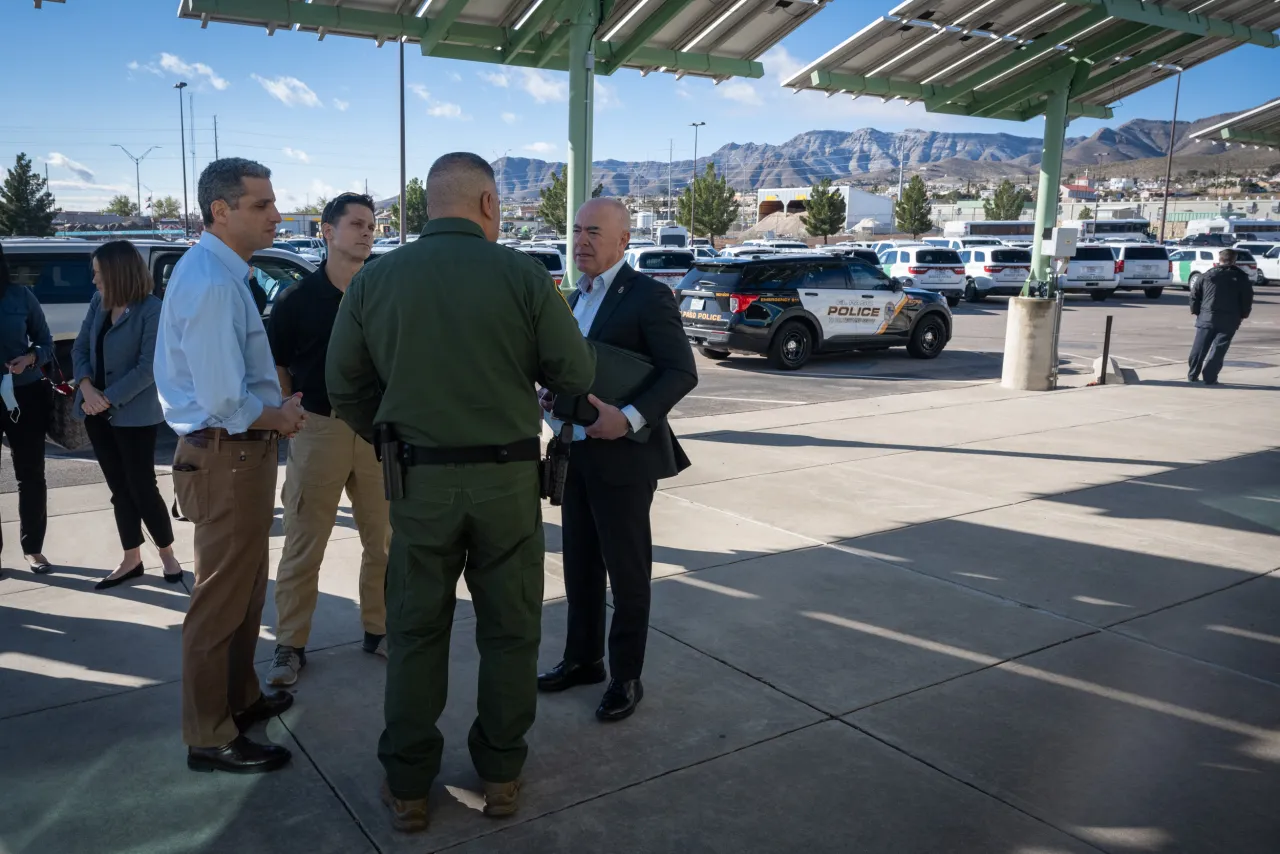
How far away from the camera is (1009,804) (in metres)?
3.13

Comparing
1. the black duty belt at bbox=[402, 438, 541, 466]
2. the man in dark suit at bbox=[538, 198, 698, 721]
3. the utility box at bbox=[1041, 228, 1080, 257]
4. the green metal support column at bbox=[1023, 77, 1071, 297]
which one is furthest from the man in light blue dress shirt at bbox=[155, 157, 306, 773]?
the green metal support column at bbox=[1023, 77, 1071, 297]

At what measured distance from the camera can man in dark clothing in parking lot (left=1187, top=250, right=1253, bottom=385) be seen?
12.6 meters

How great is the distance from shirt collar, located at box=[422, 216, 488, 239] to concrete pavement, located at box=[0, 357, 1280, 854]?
1.81 metres

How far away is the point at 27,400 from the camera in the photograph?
5.29 metres

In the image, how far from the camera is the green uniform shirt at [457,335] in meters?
2.75

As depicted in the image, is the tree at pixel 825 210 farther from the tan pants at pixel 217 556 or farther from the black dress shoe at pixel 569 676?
the tan pants at pixel 217 556

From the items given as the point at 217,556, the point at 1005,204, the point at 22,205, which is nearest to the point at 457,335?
the point at 217,556

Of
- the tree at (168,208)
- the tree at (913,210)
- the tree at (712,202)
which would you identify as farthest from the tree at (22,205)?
the tree at (168,208)

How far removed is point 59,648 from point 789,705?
3206 millimetres

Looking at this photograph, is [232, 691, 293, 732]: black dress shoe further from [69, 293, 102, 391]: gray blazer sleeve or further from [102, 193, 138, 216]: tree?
[102, 193, 138, 216]: tree

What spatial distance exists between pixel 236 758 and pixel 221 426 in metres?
1.12

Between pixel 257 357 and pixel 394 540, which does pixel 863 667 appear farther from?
pixel 257 357

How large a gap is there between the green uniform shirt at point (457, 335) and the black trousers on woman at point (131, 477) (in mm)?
2699

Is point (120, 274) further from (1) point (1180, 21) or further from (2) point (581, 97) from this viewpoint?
(1) point (1180, 21)
